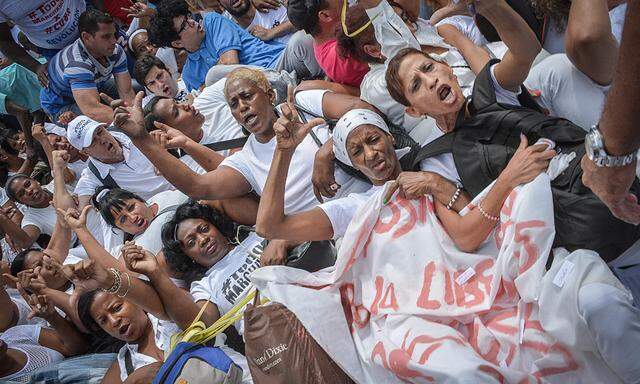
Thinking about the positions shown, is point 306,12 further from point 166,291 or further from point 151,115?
point 166,291

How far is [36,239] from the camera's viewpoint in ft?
18.0

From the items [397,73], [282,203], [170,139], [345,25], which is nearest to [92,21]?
[170,139]

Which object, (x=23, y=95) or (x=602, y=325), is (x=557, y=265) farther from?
(x=23, y=95)

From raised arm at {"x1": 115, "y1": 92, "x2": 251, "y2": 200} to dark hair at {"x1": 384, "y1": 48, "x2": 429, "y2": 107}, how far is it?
46.2 inches

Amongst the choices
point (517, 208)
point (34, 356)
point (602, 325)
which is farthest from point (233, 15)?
point (602, 325)

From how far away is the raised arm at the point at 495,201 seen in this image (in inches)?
87.4

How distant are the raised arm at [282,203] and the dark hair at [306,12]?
101 cm

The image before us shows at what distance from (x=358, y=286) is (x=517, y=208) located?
76 centimetres

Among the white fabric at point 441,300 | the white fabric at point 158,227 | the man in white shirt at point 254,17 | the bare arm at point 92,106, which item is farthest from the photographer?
the man in white shirt at point 254,17

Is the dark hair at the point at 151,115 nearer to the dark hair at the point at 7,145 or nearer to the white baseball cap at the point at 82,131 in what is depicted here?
the white baseball cap at the point at 82,131

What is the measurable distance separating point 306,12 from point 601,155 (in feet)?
7.49

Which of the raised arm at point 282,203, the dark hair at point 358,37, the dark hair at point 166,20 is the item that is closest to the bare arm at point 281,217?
the raised arm at point 282,203

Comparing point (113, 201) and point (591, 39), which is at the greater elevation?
point (591, 39)

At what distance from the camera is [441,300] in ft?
7.67
